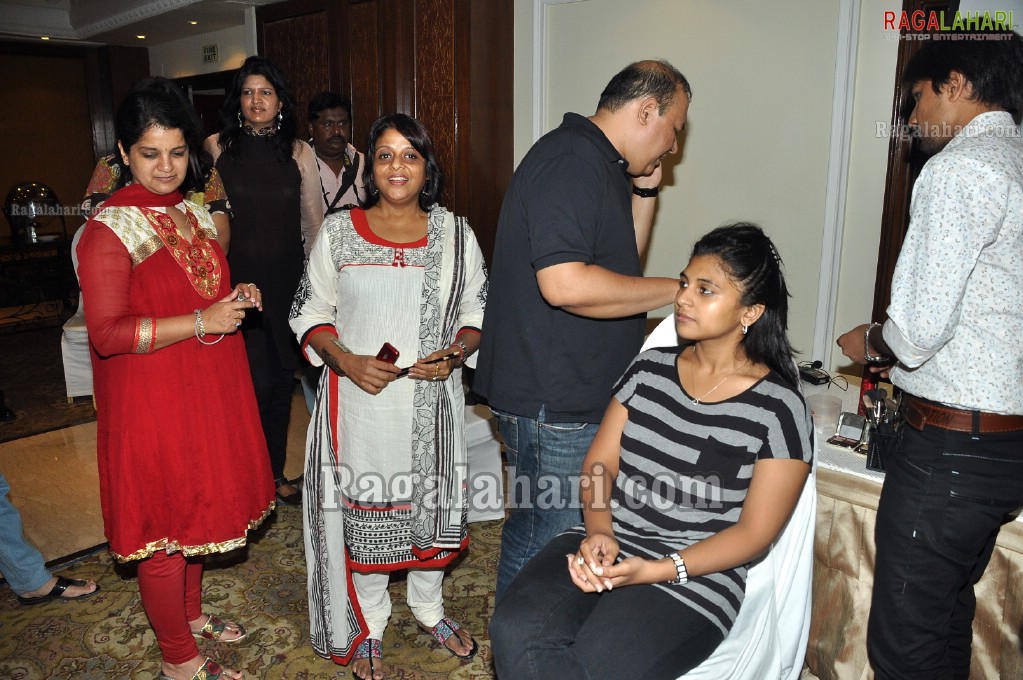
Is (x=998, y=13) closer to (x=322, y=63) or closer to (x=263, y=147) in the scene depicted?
(x=263, y=147)

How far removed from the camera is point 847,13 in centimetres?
287

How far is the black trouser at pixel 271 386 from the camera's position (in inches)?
121

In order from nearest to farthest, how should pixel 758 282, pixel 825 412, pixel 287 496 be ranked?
pixel 758 282
pixel 825 412
pixel 287 496

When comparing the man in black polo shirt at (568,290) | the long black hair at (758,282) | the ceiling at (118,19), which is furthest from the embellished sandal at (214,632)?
the ceiling at (118,19)

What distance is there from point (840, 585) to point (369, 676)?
4.44 feet

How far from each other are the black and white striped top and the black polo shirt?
108 mm

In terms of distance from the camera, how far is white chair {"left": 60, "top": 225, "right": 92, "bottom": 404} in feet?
14.9

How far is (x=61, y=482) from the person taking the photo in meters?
3.63

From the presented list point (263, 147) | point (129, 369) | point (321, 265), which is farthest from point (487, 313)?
point (263, 147)

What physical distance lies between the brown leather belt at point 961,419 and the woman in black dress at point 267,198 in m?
2.34

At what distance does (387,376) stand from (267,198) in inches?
52.3

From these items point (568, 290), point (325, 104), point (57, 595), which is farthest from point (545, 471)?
point (325, 104)

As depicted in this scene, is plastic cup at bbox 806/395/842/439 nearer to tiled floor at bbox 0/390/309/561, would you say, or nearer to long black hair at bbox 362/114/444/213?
long black hair at bbox 362/114/444/213

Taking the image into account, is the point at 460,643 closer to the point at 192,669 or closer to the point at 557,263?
the point at 192,669
